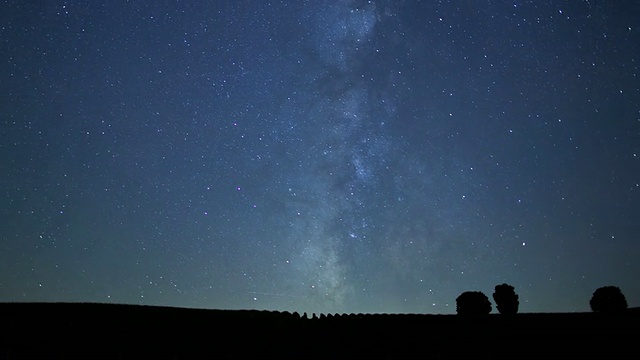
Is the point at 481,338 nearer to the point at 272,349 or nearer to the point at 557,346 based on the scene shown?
the point at 557,346

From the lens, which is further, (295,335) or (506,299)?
(506,299)

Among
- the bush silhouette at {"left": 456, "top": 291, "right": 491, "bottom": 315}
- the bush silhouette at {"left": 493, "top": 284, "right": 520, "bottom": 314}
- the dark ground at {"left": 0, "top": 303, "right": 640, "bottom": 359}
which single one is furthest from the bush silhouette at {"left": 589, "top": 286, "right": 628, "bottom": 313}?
the dark ground at {"left": 0, "top": 303, "right": 640, "bottom": 359}

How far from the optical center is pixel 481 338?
57.0 ft

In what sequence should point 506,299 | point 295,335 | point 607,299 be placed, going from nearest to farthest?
point 295,335 < point 607,299 < point 506,299

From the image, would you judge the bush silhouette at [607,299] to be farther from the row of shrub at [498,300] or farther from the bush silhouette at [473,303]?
the bush silhouette at [473,303]

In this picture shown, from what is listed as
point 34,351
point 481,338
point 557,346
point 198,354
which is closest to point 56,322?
point 34,351

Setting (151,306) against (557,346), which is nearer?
(557,346)

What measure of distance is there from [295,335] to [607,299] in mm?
24406

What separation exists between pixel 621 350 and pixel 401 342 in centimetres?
715

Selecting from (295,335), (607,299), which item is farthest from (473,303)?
(295,335)

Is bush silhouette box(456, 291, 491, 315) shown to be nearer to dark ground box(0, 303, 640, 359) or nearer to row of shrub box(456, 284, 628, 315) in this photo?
row of shrub box(456, 284, 628, 315)

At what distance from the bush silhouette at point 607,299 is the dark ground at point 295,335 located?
40.5ft

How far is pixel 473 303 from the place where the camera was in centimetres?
3488

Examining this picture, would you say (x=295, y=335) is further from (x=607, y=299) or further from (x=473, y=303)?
(x=607, y=299)
